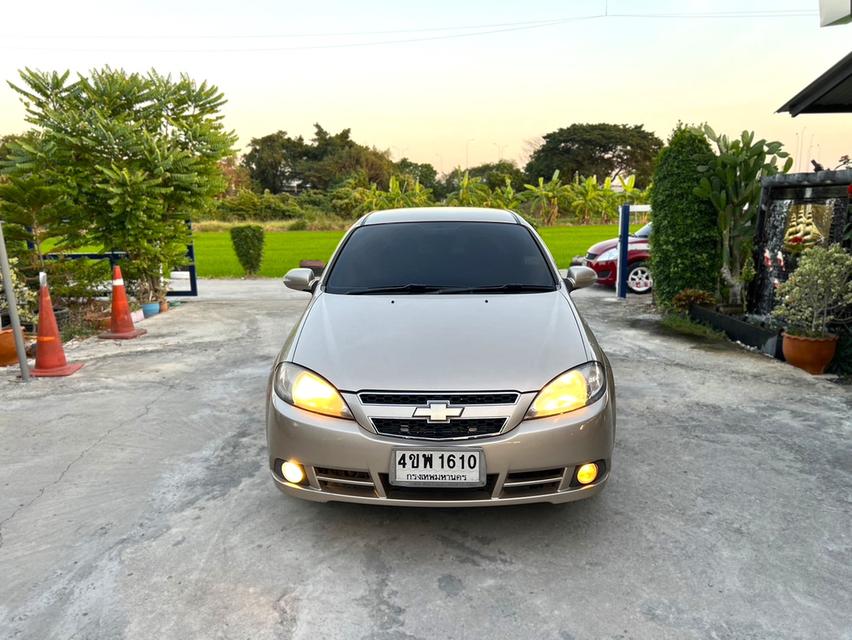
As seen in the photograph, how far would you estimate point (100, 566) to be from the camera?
267 cm

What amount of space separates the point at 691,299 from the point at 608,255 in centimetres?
348

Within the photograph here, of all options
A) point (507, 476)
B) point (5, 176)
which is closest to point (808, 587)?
point (507, 476)

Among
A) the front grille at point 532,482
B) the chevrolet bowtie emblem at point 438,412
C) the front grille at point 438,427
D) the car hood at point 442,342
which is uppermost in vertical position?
the car hood at point 442,342

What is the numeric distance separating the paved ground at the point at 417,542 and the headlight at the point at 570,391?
68 centimetres

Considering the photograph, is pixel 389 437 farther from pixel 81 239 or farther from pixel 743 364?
pixel 81 239

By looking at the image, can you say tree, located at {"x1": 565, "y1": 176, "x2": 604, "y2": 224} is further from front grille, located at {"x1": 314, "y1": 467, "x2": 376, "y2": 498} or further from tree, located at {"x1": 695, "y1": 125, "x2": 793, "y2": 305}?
front grille, located at {"x1": 314, "y1": 467, "x2": 376, "y2": 498}

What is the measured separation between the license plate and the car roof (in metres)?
2.15

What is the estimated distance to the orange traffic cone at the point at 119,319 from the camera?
7586 millimetres

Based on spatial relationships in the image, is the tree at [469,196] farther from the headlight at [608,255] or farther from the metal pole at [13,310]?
the metal pole at [13,310]

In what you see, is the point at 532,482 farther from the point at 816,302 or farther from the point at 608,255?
the point at 608,255

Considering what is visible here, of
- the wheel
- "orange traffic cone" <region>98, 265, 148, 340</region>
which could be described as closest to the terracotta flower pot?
the wheel

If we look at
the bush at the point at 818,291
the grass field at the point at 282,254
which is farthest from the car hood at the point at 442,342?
the grass field at the point at 282,254

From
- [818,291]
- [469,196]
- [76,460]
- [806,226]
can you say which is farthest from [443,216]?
[469,196]

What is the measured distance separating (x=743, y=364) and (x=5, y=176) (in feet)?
29.6
